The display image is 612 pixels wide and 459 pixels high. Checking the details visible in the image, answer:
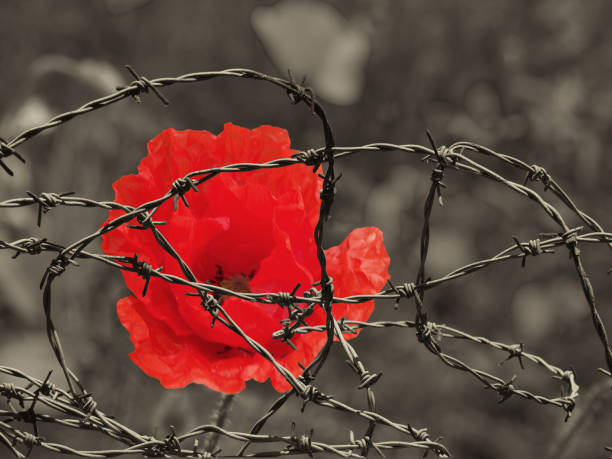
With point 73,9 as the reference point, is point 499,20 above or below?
above

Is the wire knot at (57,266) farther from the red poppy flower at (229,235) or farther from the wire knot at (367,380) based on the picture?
the wire knot at (367,380)

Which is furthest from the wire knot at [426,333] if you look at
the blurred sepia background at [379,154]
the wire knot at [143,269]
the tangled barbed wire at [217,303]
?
the blurred sepia background at [379,154]

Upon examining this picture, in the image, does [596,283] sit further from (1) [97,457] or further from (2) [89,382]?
(1) [97,457]

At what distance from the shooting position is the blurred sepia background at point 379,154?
3.31 ft

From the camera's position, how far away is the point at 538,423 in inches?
42.4

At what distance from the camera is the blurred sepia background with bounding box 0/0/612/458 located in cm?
101

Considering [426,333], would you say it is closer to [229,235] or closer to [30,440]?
[229,235]

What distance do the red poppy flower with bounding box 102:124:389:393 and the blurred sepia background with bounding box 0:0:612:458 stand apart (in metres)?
0.38

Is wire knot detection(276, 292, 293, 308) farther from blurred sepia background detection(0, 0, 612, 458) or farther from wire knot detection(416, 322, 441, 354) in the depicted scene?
blurred sepia background detection(0, 0, 612, 458)

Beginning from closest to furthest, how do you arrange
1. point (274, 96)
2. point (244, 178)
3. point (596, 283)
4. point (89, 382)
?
point (244, 178)
point (89, 382)
point (274, 96)
point (596, 283)

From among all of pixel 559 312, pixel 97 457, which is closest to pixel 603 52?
pixel 559 312

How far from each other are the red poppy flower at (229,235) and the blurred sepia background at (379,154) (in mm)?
381

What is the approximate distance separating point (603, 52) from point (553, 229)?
314 mm

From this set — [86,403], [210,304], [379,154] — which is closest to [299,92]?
[210,304]
